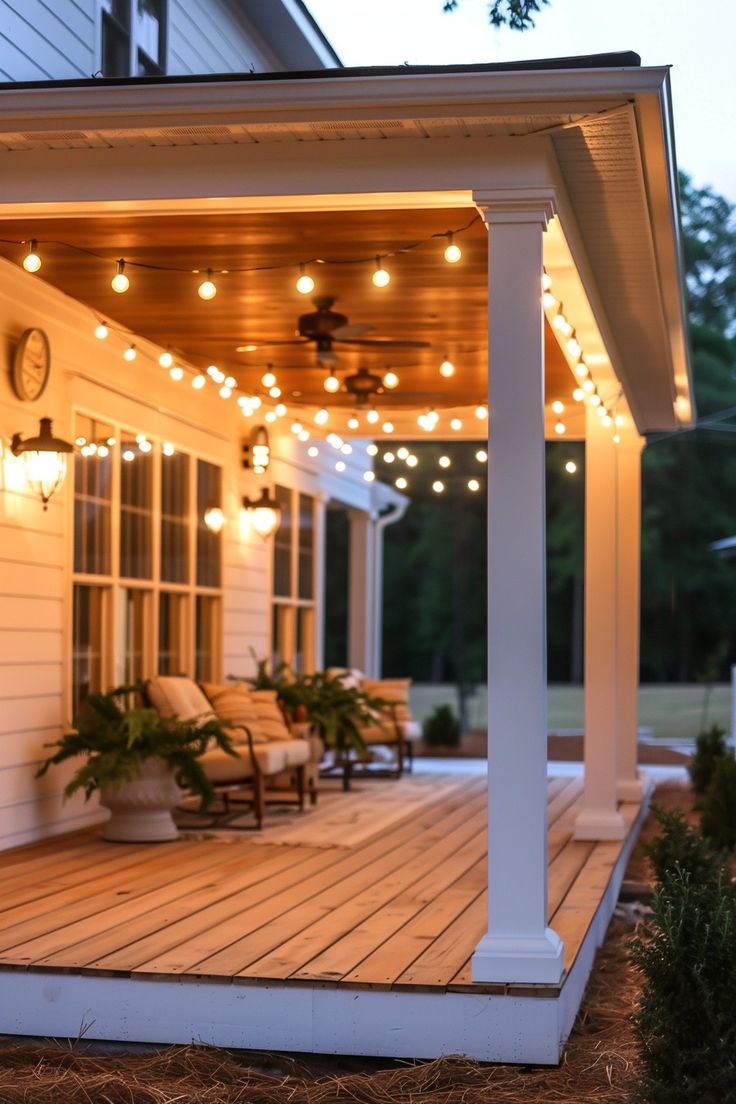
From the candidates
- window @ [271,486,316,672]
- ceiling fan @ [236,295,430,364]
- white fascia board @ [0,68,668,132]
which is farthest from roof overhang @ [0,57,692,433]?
window @ [271,486,316,672]

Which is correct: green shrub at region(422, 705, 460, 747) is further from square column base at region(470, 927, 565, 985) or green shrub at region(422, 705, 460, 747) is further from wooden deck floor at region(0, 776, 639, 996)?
square column base at region(470, 927, 565, 985)

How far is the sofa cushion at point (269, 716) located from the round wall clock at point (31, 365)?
279 centimetres

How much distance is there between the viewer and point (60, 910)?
225 inches

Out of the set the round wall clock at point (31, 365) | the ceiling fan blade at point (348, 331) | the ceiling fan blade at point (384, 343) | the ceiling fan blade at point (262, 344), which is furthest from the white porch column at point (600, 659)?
the round wall clock at point (31, 365)

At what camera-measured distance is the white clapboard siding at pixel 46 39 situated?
6.98 metres

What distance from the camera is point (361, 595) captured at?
15.7 metres

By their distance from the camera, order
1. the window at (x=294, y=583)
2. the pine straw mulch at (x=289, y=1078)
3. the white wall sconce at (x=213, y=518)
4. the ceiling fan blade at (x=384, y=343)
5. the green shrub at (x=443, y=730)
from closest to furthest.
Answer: the pine straw mulch at (x=289, y=1078) < the ceiling fan blade at (x=384, y=343) < the white wall sconce at (x=213, y=518) < the window at (x=294, y=583) < the green shrub at (x=443, y=730)

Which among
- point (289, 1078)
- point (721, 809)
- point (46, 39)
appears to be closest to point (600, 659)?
point (721, 809)

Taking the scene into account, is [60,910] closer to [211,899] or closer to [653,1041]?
[211,899]

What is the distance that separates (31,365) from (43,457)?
1.66 feet

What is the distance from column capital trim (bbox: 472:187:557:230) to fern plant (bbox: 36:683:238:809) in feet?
12.0

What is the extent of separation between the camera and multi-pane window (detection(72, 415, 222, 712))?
8.38 m

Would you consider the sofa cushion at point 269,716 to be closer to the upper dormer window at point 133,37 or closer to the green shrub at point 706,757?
the green shrub at point 706,757

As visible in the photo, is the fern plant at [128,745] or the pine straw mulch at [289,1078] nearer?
the pine straw mulch at [289,1078]
